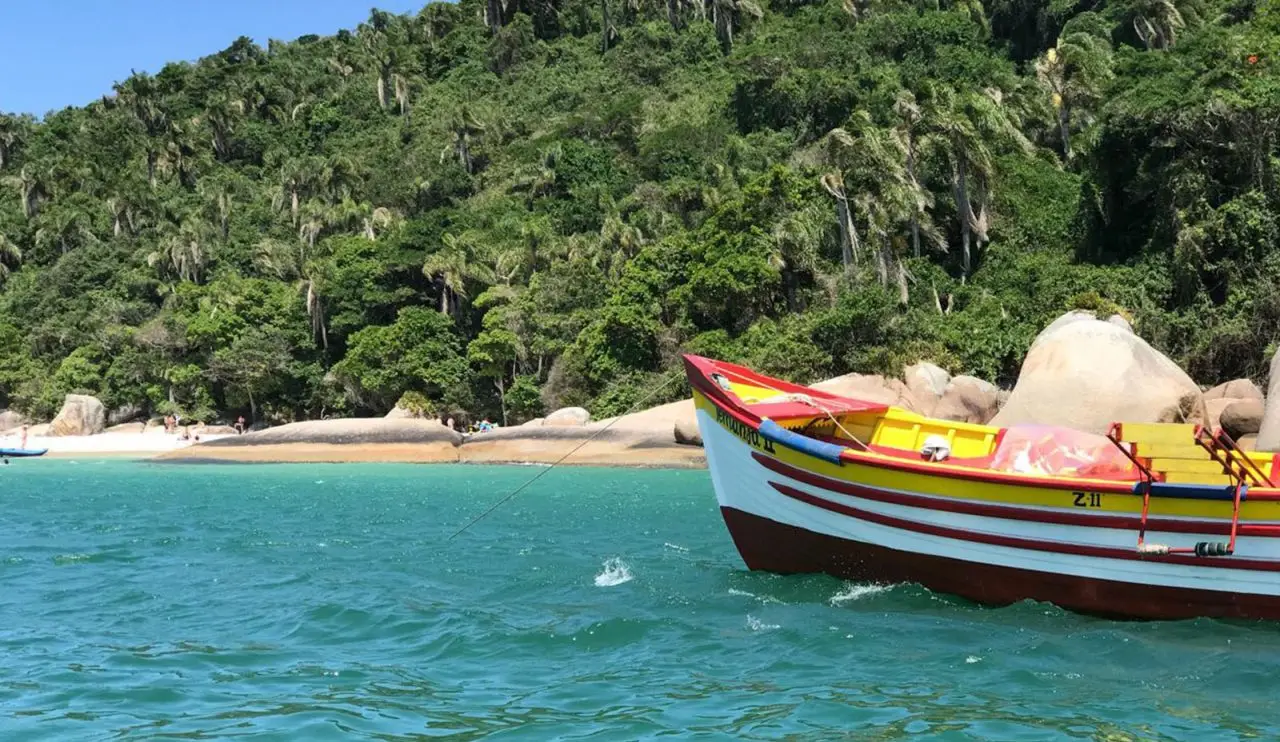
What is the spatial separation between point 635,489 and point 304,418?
3537 cm

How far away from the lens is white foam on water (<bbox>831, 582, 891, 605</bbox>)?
12.8 m

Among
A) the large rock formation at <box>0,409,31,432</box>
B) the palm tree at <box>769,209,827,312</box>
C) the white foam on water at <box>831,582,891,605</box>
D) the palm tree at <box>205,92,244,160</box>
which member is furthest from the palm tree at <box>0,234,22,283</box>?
the white foam on water at <box>831,582,891,605</box>

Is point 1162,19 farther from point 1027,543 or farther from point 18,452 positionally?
point 18,452

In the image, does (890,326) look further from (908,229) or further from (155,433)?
(155,433)

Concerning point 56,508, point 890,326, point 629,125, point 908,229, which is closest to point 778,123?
point 629,125

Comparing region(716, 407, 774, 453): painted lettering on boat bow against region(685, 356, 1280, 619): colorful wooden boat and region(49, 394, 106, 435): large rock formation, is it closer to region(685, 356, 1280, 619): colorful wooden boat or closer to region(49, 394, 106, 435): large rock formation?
region(685, 356, 1280, 619): colorful wooden boat

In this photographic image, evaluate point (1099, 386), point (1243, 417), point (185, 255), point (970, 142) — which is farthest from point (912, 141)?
point (185, 255)

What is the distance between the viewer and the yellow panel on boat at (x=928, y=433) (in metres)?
14.3

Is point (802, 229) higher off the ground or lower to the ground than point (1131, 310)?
higher

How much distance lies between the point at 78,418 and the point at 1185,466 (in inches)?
2451

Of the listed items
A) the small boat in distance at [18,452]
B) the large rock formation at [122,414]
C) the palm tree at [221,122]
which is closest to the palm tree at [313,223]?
the large rock formation at [122,414]

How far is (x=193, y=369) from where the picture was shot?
6003 cm

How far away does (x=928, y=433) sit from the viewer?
15.2 m

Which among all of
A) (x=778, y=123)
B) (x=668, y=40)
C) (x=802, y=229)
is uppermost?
(x=668, y=40)
